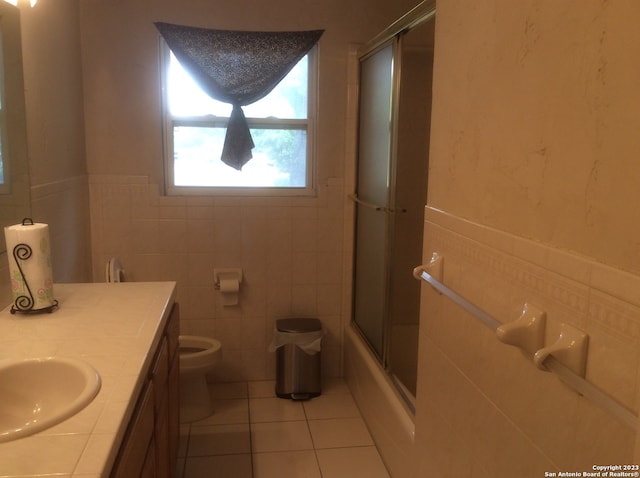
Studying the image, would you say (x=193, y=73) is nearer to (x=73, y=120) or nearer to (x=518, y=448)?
(x=73, y=120)

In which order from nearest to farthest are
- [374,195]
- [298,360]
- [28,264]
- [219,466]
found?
[28,264] → [219,466] → [374,195] → [298,360]

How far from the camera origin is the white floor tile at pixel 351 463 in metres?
2.50

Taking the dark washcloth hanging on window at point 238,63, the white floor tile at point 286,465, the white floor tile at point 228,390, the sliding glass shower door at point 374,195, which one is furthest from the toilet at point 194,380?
the dark washcloth hanging on window at point 238,63

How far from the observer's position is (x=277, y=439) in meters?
2.79

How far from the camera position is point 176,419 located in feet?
7.32

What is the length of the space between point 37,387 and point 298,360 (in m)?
1.92

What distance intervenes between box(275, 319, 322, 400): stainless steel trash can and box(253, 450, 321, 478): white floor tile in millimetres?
586

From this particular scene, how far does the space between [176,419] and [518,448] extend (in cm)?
143

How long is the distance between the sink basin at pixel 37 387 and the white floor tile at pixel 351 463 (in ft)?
4.71

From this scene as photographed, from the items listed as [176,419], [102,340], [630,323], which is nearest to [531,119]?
[630,323]

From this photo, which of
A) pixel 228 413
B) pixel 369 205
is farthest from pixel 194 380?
pixel 369 205

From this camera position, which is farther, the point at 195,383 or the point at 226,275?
the point at 226,275

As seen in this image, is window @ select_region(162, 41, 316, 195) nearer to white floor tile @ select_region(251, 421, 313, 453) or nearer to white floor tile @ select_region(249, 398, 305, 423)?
white floor tile @ select_region(249, 398, 305, 423)

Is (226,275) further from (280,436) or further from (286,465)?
(286,465)
